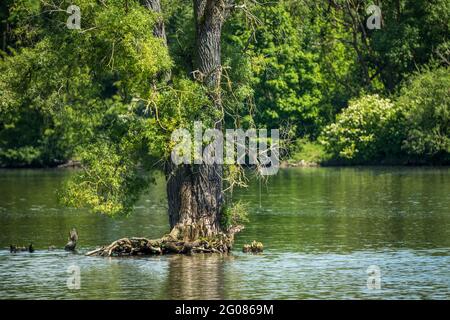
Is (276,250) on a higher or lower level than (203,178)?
lower

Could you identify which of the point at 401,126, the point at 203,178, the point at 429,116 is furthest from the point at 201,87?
the point at 401,126

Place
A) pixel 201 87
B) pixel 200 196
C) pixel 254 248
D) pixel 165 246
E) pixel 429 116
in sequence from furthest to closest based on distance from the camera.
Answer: pixel 429 116, pixel 254 248, pixel 200 196, pixel 165 246, pixel 201 87

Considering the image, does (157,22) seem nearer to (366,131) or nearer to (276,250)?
(276,250)

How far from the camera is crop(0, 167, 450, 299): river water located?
35.2 m

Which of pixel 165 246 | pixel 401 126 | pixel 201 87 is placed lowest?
pixel 165 246

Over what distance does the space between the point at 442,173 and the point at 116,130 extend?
4101cm

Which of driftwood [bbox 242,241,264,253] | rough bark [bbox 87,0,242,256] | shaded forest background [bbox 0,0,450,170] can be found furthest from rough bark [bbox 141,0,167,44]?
driftwood [bbox 242,241,264,253]

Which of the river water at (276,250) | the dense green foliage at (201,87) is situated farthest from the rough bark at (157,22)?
the river water at (276,250)

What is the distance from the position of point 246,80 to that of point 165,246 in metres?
6.71

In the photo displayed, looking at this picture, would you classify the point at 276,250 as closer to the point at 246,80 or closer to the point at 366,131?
the point at 246,80

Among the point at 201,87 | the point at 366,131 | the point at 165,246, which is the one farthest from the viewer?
the point at 366,131

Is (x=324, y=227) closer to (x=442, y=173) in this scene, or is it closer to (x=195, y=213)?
(x=195, y=213)

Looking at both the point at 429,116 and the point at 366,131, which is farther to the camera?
the point at 366,131

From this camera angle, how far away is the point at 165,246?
1663 inches
